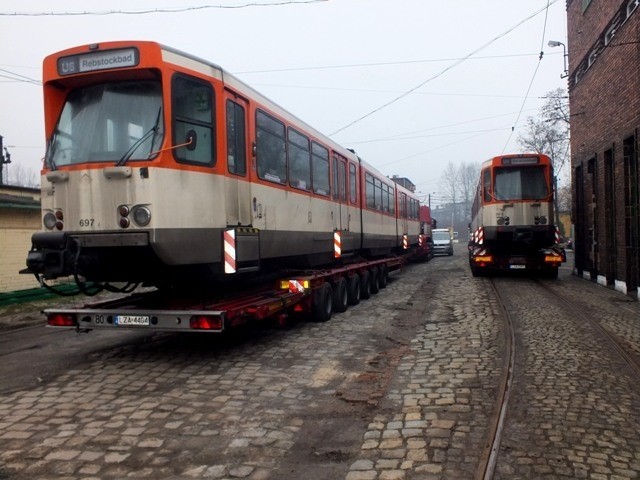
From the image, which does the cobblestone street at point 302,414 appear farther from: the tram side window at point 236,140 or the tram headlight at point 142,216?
the tram side window at point 236,140

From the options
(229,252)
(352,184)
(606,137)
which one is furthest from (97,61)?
(606,137)

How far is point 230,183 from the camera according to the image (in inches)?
259

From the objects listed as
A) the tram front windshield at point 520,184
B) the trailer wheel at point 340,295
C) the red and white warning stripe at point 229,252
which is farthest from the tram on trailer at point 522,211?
the red and white warning stripe at point 229,252

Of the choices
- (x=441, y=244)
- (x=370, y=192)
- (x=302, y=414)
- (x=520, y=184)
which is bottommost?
(x=302, y=414)

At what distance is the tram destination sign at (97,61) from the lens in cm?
581

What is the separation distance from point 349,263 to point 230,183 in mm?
6813

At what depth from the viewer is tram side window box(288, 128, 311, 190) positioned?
8789mm

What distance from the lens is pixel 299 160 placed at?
9.19 metres

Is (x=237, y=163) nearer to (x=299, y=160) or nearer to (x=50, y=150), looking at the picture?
(x=50, y=150)

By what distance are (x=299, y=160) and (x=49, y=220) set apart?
4.32 m

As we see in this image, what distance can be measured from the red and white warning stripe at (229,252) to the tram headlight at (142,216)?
1044 millimetres

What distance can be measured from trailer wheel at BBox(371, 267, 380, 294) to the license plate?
826cm

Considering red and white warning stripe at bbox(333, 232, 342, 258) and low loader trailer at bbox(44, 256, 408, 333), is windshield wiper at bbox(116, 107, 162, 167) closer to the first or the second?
low loader trailer at bbox(44, 256, 408, 333)

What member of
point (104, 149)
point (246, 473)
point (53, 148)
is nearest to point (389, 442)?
point (246, 473)
